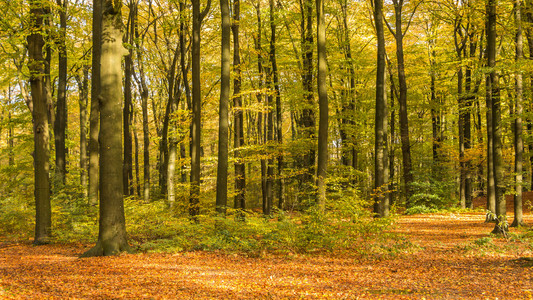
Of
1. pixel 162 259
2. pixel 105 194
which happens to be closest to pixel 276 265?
pixel 162 259

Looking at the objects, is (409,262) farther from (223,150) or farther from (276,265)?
(223,150)

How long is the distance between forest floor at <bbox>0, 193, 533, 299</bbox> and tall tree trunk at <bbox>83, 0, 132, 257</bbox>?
1.68 ft

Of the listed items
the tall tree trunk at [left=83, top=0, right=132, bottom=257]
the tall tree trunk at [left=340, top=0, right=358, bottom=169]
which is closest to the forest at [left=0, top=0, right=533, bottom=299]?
the tall tree trunk at [left=83, top=0, right=132, bottom=257]

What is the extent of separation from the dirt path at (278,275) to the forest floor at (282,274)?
14mm

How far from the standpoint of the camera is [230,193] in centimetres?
1565

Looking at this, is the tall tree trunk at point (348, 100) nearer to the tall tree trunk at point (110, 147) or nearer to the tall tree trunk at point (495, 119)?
the tall tree trunk at point (495, 119)

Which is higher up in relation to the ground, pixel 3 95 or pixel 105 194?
pixel 3 95

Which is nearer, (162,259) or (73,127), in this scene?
(162,259)

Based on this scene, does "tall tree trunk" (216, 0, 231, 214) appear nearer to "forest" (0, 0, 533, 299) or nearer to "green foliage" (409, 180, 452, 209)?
"forest" (0, 0, 533, 299)

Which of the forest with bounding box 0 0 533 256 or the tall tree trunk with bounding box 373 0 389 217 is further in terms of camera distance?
the tall tree trunk with bounding box 373 0 389 217

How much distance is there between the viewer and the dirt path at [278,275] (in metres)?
4.90

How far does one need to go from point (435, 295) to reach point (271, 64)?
1539 centimetres

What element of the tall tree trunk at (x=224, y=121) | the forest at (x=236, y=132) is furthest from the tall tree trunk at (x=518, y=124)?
the tall tree trunk at (x=224, y=121)

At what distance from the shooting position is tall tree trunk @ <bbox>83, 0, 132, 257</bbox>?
7875mm
